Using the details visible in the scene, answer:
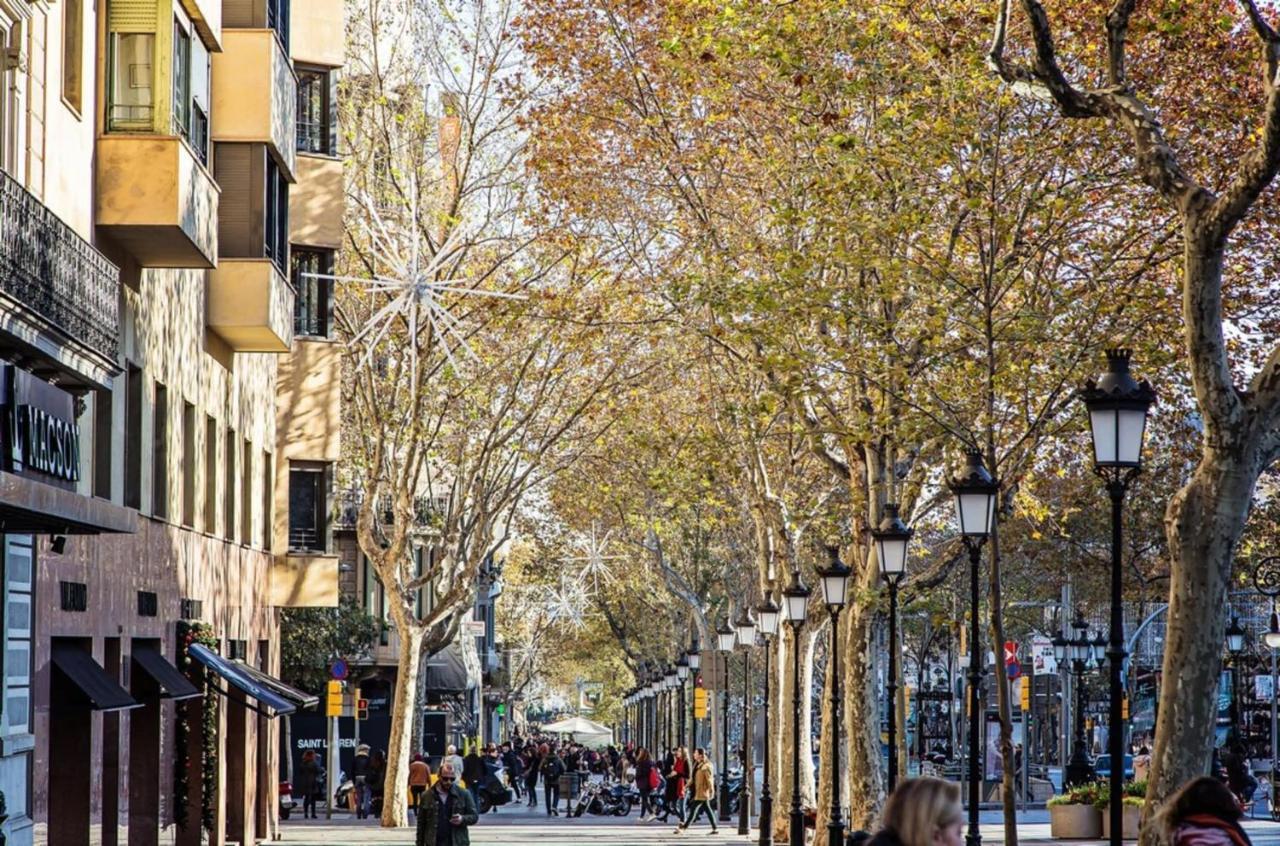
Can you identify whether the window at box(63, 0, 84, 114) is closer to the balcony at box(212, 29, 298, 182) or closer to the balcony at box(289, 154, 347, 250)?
the balcony at box(212, 29, 298, 182)

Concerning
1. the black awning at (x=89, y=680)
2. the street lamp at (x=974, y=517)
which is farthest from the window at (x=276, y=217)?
the street lamp at (x=974, y=517)

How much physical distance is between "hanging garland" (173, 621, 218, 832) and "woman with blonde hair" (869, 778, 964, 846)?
2038 centimetres

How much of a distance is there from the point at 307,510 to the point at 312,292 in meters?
3.88

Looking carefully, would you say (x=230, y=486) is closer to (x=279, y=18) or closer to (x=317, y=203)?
(x=317, y=203)

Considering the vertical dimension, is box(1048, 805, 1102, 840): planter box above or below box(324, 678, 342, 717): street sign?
below

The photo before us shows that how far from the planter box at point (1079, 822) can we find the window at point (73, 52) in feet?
63.5

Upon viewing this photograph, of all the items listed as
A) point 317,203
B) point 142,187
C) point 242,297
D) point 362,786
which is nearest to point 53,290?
point 142,187

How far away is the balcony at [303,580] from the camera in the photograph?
36.1 meters

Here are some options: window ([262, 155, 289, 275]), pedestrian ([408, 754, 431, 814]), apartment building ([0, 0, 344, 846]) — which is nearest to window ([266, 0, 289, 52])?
apartment building ([0, 0, 344, 846])

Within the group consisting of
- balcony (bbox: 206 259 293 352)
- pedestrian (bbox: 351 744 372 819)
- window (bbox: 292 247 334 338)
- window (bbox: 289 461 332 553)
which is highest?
window (bbox: 292 247 334 338)

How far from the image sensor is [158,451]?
84.3 feet

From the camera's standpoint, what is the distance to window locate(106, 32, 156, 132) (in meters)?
22.0

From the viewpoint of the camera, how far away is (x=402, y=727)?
138 feet

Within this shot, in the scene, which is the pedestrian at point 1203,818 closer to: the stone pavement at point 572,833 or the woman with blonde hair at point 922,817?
the woman with blonde hair at point 922,817
